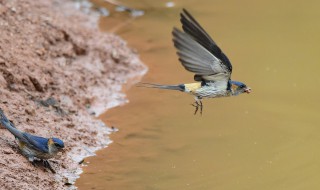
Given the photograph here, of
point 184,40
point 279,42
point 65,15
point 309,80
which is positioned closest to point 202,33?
point 184,40

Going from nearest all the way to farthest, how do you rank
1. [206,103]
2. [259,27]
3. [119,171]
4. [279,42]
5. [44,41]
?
[119,171], [206,103], [44,41], [279,42], [259,27]

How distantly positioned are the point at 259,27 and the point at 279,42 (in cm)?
86

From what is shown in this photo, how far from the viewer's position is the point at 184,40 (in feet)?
21.8

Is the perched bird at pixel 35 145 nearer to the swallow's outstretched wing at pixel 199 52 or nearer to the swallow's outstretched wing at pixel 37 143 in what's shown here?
the swallow's outstretched wing at pixel 37 143

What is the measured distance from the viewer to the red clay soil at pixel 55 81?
7.10 metres

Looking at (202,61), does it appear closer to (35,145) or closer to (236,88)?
(236,88)

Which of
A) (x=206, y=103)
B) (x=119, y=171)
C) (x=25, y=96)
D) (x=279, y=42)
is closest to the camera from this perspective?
(x=119, y=171)

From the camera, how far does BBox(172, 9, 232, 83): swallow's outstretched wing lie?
6477 mm

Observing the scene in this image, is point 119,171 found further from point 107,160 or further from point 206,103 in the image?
point 206,103

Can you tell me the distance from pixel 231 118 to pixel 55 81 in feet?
7.88

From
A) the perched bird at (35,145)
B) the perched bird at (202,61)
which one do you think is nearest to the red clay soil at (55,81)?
the perched bird at (35,145)

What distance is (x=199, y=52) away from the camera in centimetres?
669

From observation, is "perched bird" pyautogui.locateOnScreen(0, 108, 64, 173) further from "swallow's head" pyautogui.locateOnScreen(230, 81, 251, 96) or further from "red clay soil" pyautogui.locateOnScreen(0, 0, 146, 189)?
"swallow's head" pyautogui.locateOnScreen(230, 81, 251, 96)

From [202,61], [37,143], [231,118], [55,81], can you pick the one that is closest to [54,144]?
[37,143]
